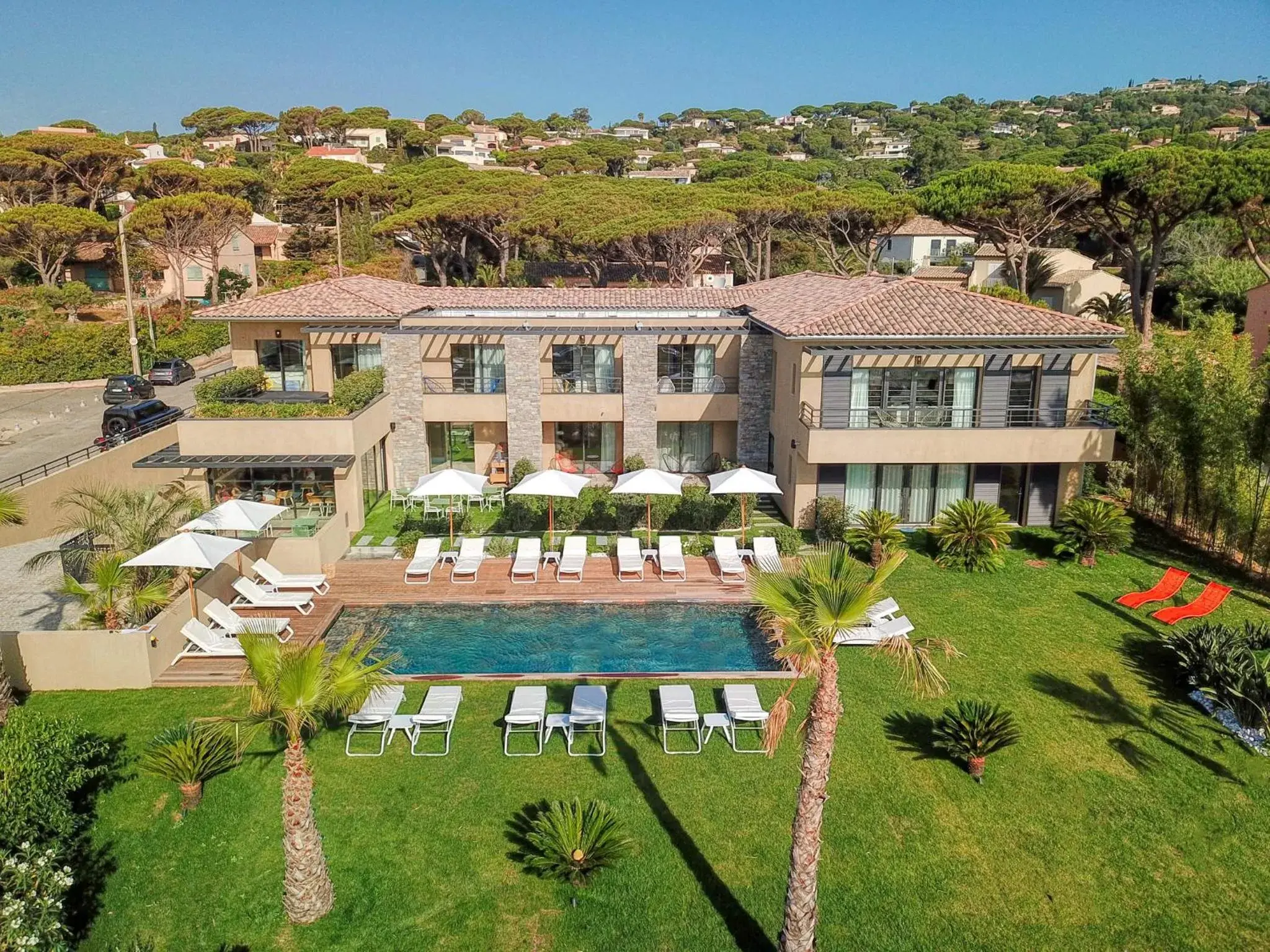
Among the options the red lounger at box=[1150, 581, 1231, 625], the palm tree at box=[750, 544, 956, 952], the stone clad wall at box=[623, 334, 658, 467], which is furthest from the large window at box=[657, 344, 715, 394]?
the palm tree at box=[750, 544, 956, 952]

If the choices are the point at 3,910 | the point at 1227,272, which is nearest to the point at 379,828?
the point at 3,910

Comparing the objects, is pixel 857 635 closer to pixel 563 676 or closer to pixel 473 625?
pixel 563 676

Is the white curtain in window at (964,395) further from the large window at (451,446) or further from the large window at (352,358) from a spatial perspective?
the large window at (352,358)

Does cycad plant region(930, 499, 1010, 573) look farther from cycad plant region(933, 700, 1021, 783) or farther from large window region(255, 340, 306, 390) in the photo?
large window region(255, 340, 306, 390)

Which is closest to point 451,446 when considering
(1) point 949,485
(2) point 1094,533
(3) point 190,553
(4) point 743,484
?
(4) point 743,484

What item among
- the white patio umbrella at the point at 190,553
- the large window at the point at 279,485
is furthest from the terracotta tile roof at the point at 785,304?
the white patio umbrella at the point at 190,553

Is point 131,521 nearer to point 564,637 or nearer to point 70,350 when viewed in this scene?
point 564,637
